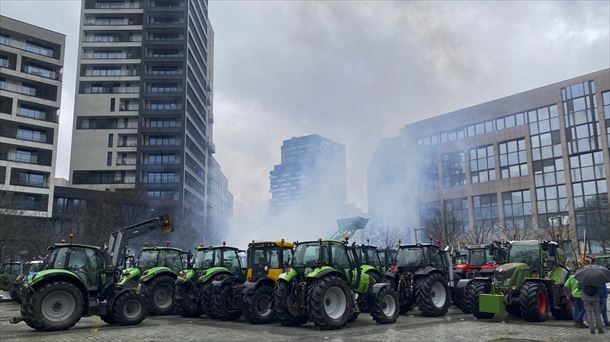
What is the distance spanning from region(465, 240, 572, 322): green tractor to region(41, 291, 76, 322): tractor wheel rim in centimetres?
1143

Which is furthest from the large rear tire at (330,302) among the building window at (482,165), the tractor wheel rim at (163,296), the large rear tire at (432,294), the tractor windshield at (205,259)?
the building window at (482,165)

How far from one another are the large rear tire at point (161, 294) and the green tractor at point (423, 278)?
7745 mm

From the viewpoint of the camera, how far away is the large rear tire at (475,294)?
1413 centimetres

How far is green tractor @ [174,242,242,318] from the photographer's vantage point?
52.0ft

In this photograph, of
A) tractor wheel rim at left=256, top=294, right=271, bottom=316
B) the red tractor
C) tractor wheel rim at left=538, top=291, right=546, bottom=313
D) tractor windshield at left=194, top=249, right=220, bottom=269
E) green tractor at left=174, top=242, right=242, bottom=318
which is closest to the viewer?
tractor wheel rim at left=538, top=291, right=546, bottom=313

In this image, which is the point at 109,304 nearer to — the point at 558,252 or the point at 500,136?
the point at 558,252

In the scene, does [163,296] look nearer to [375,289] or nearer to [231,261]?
[231,261]

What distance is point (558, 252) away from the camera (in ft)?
48.4

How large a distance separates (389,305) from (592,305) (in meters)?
5.05

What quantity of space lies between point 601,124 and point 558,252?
43.9 m

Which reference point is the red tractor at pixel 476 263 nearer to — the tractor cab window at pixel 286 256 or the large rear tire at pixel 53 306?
the tractor cab window at pixel 286 256

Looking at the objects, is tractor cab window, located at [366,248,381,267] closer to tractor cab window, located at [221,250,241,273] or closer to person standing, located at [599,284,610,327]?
tractor cab window, located at [221,250,241,273]

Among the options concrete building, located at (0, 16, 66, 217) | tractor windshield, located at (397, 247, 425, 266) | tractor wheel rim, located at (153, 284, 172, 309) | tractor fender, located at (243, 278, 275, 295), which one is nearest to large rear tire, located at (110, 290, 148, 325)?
tractor wheel rim, located at (153, 284, 172, 309)

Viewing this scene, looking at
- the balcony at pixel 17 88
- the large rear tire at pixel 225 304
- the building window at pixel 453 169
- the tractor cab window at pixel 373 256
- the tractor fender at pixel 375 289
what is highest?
the balcony at pixel 17 88
